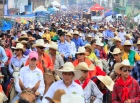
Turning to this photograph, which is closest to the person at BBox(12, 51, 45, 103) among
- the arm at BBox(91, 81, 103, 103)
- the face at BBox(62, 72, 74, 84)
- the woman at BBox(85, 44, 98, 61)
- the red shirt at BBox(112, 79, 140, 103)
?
the arm at BBox(91, 81, 103, 103)

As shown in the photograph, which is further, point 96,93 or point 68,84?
point 96,93

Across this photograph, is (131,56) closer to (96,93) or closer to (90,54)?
(90,54)

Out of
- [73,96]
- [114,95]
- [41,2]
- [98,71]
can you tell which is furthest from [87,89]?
[41,2]

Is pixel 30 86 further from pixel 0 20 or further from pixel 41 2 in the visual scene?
pixel 41 2

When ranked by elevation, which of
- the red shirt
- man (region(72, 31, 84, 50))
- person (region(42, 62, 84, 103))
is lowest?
man (region(72, 31, 84, 50))

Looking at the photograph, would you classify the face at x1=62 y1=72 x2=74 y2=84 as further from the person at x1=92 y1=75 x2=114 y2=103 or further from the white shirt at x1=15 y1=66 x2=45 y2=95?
the white shirt at x1=15 y1=66 x2=45 y2=95

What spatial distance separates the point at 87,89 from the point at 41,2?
71.3 metres

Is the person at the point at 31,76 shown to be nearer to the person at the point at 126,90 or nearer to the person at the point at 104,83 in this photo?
the person at the point at 104,83

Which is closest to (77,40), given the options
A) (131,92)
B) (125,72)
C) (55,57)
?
(55,57)

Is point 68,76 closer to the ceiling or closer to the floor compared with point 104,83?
closer to the ceiling

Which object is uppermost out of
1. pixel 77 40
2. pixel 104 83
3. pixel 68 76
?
pixel 68 76

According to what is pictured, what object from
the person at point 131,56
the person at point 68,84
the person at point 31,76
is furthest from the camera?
the person at point 131,56

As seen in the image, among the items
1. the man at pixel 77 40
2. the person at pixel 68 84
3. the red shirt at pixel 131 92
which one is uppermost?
the person at pixel 68 84

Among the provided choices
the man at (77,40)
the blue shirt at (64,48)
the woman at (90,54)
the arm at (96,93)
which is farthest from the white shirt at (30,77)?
the man at (77,40)
